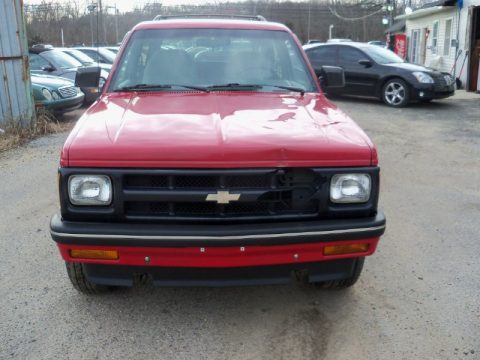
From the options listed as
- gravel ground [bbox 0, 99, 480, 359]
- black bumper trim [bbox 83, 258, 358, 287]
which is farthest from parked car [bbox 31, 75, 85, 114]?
black bumper trim [bbox 83, 258, 358, 287]

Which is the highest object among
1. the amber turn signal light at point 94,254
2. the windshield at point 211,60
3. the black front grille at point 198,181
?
the windshield at point 211,60

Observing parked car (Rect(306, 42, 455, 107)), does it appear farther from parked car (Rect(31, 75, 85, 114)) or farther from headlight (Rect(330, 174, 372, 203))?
headlight (Rect(330, 174, 372, 203))

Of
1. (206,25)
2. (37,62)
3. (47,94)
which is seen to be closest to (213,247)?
(206,25)

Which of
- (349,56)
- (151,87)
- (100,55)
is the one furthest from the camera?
(100,55)

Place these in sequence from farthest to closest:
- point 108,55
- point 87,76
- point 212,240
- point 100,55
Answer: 1. point 108,55
2. point 100,55
3. point 87,76
4. point 212,240

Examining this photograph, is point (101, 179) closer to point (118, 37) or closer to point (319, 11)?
point (118, 37)

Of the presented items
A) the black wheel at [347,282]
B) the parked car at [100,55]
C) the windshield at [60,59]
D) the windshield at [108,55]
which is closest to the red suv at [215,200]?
the black wheel at [347,282]

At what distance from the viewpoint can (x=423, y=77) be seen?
11859mm

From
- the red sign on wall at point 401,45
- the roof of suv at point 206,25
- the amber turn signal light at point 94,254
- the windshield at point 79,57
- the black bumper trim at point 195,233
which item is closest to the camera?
the black bumper trim at point 195,233

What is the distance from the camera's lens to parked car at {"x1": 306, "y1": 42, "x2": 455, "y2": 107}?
11930 mm

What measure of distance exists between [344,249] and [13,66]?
7.61 m

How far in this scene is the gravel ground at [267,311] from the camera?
2857 mm

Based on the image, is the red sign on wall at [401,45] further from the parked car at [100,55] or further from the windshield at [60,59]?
the windshield at [60,59]

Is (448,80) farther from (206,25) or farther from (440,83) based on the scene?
(206,25)
